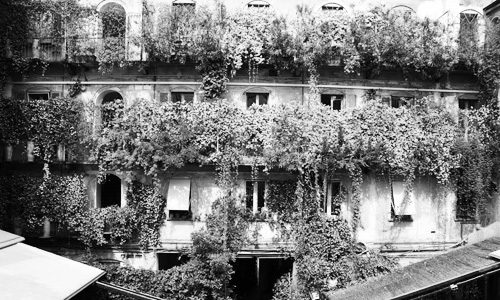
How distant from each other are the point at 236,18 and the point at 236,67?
187cm

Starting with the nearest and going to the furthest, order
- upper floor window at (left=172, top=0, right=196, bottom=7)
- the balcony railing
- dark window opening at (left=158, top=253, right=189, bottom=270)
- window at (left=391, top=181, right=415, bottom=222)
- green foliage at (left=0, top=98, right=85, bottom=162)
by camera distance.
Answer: green foliage at (left=0, top=98, right=85, bottom=162), the balcony railing, window at (left=391, top=181, right=415, bottom=222), dark window opening at (left=158, top=253, right=189, bottom=270), upper floor window at (left=172, top=0, right=196, bottom=7)

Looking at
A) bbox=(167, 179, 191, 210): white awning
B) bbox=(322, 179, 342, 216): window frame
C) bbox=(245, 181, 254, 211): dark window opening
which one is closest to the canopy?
bbox=(167, 179, 191, 210): white awning

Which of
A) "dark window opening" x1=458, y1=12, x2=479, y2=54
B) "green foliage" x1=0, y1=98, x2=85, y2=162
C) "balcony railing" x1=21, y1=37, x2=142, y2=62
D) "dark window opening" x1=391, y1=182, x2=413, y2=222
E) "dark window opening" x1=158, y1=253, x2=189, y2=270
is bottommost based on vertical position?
"dark window opening" x1=158, y1=253, x2=189, y2=270

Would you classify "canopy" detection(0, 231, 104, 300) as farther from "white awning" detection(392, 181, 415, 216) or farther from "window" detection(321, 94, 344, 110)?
"white awning" detection(392, 181, 415, 216)

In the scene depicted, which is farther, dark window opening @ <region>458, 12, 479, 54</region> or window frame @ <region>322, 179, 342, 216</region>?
window frame @ <region>322, 179, 342, 216</region>

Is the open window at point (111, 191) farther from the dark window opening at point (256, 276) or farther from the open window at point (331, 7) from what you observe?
the open window at point (331, 7)

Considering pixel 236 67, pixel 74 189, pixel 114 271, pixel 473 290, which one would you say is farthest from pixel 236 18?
pixel 473 290

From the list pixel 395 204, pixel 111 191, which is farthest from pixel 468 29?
pixel 111 191

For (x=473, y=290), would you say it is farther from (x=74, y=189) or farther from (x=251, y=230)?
(x=74, y=189)

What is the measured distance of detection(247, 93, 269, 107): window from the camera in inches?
598

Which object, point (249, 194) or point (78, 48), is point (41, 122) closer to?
point (78, 48)

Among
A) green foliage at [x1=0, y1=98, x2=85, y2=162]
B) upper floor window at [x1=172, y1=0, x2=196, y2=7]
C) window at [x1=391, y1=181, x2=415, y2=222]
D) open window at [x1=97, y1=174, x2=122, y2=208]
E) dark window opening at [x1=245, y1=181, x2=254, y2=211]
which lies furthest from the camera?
open window at [x1=97, y1=174, x2=122, y2=208]

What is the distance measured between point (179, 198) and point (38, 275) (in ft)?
18.4

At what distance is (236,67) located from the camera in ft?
46.3
